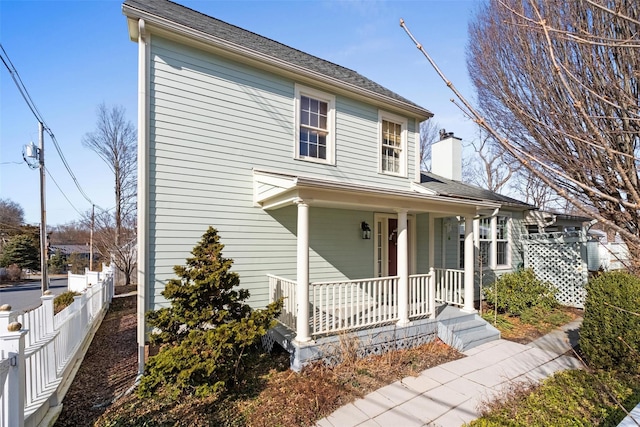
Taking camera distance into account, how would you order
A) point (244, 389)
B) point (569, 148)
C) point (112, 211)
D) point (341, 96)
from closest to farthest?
point (244, 389) < point (569, 148) < point (341, 96) < point (112, 211)

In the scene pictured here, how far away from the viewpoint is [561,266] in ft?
30.5

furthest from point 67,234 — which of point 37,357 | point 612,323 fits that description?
point 612,323

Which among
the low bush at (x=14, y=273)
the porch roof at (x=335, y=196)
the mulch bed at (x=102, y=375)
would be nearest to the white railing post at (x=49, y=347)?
the mulch bed at (x=102, y=375)

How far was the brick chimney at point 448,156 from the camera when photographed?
1133 centimetres

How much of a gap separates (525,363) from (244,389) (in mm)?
4926

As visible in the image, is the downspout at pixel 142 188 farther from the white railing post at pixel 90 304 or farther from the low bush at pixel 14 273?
the low bush at pixel 14 273

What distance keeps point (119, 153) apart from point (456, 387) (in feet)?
67.4

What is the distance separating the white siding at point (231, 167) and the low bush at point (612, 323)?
14.4 feet

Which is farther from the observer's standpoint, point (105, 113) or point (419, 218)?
point (105, 113)

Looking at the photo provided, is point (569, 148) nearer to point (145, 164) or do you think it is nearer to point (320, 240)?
point (320, 240)

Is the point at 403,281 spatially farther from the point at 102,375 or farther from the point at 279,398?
the point at 102,375

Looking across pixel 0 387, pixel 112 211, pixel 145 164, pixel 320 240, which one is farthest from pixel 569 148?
pixel 112 211

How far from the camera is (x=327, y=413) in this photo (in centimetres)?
391

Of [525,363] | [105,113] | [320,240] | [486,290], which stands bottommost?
[525,363]
